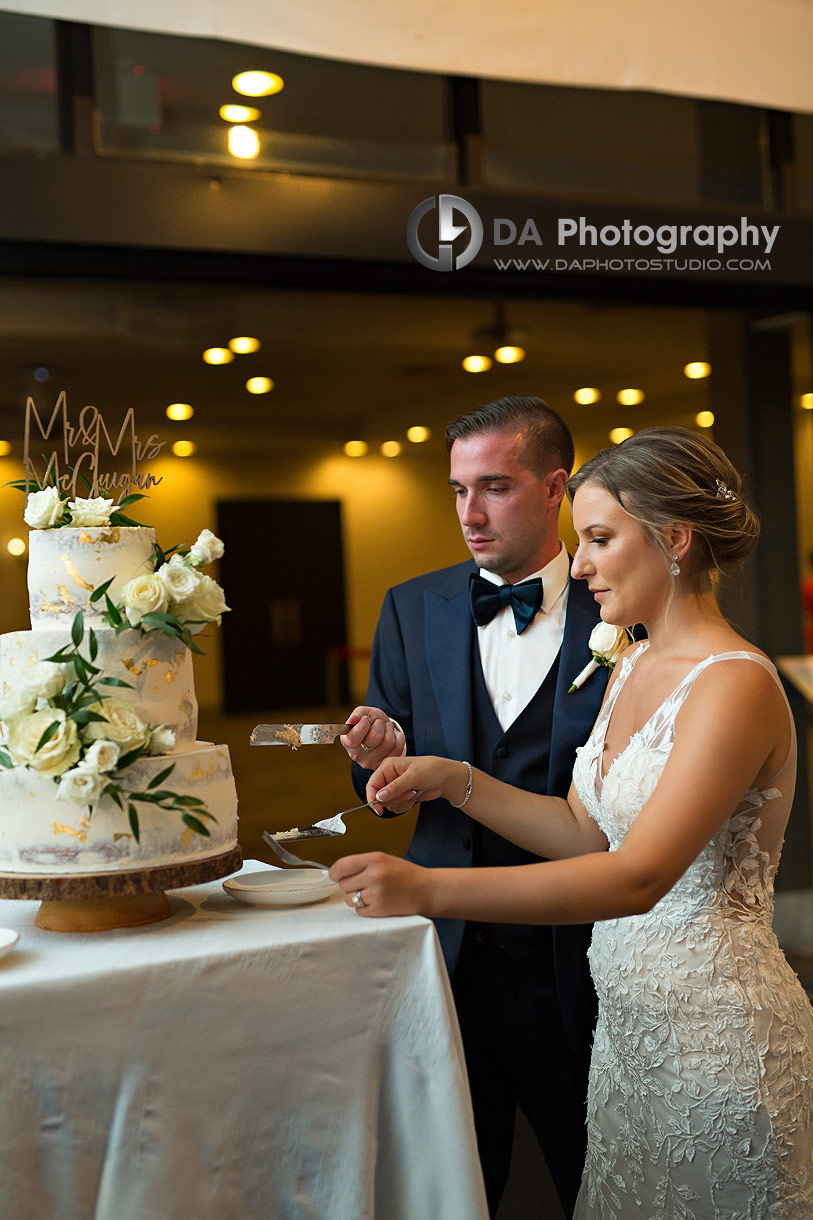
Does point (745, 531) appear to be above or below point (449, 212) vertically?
below

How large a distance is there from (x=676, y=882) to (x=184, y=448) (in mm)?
3255

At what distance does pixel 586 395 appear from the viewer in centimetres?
513

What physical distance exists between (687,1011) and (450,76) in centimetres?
396

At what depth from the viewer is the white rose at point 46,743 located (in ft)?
5.13

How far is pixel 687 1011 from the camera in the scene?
1.90 m

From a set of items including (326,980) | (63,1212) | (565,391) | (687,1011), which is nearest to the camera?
(63,1212)

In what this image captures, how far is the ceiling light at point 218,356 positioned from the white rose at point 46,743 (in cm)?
320

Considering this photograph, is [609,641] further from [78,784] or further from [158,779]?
[78,784]

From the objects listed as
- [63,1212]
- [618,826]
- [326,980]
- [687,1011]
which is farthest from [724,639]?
[63,1212]

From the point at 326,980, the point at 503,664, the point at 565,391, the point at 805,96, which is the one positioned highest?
the point at 805,96

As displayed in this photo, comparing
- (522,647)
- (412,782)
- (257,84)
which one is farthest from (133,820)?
(257,84)

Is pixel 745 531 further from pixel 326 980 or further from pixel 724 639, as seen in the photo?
pixel 326 980

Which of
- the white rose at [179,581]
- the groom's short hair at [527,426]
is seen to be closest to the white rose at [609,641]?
the groom's short hair at [527,426]
